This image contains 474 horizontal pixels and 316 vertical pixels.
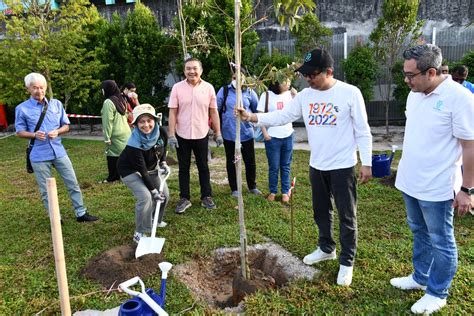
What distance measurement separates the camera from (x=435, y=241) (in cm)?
277

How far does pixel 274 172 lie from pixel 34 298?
10.6 ft

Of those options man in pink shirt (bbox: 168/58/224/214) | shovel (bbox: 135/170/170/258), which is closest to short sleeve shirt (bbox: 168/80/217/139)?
man in pink shirt (bbox: 168/58/224/214)

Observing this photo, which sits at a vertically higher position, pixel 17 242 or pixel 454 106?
pixel 454 106

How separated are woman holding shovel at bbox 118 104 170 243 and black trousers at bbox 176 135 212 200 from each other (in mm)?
809

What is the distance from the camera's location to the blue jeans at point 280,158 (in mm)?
5355

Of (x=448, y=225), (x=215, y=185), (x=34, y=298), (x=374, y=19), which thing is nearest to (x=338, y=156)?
(x=448, y=225)

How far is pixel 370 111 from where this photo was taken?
12.3 metres

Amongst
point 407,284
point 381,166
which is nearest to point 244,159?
point 381,166

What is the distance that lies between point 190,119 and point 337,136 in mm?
2328

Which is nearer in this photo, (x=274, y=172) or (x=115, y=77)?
(x=274, y=172)

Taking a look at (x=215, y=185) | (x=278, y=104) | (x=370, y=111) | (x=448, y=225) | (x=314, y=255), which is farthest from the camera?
(x=370, y=111)

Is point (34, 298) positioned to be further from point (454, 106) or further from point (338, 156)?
point (454, 106)

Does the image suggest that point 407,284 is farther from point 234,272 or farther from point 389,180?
point 389,180

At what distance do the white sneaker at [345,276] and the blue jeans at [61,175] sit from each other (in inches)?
130
